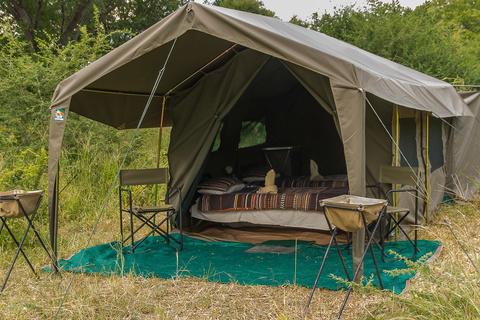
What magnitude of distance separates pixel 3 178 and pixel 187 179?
187cm

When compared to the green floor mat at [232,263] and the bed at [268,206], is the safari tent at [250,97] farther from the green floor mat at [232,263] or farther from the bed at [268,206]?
the green floor mat at [232,263]

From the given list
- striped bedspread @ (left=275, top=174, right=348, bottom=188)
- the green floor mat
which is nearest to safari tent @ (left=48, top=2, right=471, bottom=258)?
the green floor mat

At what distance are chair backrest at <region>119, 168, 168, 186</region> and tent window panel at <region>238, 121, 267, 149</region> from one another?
1.44 metres

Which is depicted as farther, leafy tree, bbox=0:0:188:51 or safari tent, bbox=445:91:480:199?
leafy tree, bbox=0:0:188:51

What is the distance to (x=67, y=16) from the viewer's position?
12.0 m

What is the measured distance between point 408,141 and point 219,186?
6.52ft

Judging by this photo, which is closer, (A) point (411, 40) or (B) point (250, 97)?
(B) point (250, 97)

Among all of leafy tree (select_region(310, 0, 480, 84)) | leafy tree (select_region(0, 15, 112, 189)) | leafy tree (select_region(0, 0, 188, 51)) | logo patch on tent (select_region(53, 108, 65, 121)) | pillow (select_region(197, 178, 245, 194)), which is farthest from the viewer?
leafy tree (select_region(0, 0, 188, 51))

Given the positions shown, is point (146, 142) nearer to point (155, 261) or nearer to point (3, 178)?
point (3, 178)

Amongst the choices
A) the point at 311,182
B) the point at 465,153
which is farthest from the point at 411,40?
the point at 311,182

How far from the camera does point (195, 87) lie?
4801 millimetres

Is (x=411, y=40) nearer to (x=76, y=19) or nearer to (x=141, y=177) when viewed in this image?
(x=141, y=177)

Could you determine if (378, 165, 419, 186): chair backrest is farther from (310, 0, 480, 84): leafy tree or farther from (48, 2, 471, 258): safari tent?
(310, 0, 480, 84): leafy tree

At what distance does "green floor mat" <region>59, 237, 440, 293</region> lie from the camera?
326 cm
